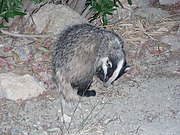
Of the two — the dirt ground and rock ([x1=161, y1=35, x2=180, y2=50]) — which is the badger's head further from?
rock ([x1=161, y1=35, x2=180, y2=50])

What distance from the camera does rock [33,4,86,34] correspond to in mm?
6199

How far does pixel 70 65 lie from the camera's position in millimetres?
5215

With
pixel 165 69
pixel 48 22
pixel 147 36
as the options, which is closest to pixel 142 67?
pixel 165 69

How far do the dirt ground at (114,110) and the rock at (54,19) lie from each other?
0.97m

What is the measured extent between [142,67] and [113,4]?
0.80 meters

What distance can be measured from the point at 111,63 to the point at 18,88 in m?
0.95

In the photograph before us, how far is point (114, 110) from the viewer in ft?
16.7

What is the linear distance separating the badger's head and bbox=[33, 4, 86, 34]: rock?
2.74 feet

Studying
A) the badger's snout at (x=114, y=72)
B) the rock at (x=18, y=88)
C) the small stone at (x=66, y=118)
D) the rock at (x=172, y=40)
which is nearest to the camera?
the small stone at (x=66, y=118)

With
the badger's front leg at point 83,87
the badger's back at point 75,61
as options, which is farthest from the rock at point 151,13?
the badger's front leg at point 83,87

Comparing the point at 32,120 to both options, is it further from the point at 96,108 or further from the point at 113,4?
the point at 113,4

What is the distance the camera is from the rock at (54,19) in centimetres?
620

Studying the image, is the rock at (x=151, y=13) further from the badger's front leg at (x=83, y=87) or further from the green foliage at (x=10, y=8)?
the green foliage at (x=10, y=8)

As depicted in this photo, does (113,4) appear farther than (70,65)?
Yes
